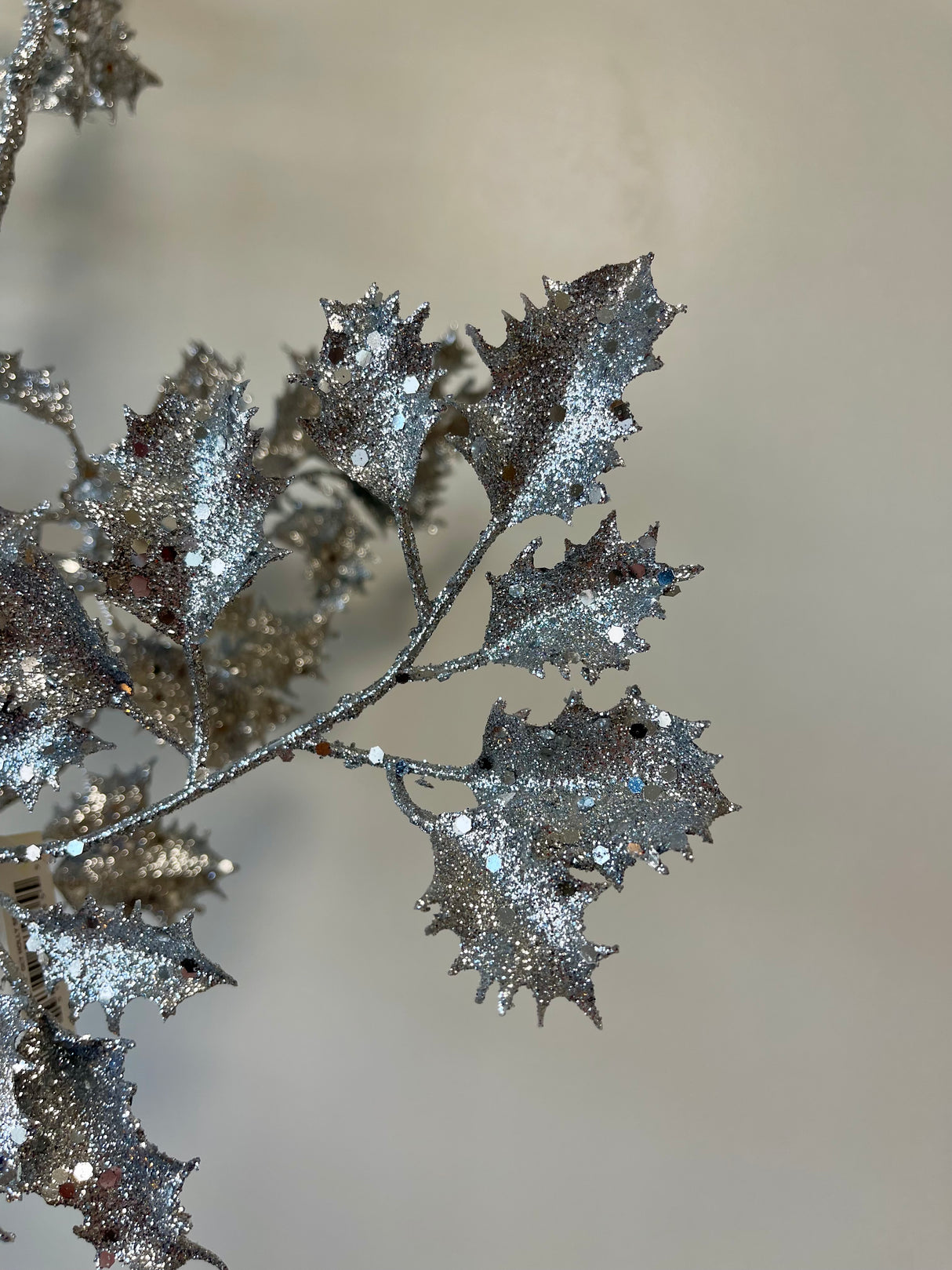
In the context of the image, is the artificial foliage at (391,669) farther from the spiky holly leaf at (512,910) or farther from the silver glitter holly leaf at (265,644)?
the silver glitter holly leaf at (265,644)

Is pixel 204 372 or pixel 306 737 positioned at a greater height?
pixel 204 372

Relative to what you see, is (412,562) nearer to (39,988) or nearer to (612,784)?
(612,784)

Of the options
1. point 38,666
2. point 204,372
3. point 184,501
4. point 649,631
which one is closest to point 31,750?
point 38,666

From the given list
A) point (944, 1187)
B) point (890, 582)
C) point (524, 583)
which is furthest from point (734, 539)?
point (944, 1187)

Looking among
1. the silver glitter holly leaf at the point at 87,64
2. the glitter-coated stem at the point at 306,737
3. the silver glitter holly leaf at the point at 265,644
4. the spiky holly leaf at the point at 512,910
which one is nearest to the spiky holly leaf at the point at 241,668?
the silver glitter holly leaf at the point at 265,644

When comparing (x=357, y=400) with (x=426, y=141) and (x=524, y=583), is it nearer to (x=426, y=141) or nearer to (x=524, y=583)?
(x=524, y=583)

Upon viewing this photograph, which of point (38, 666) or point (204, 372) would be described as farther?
point (204, 372)
